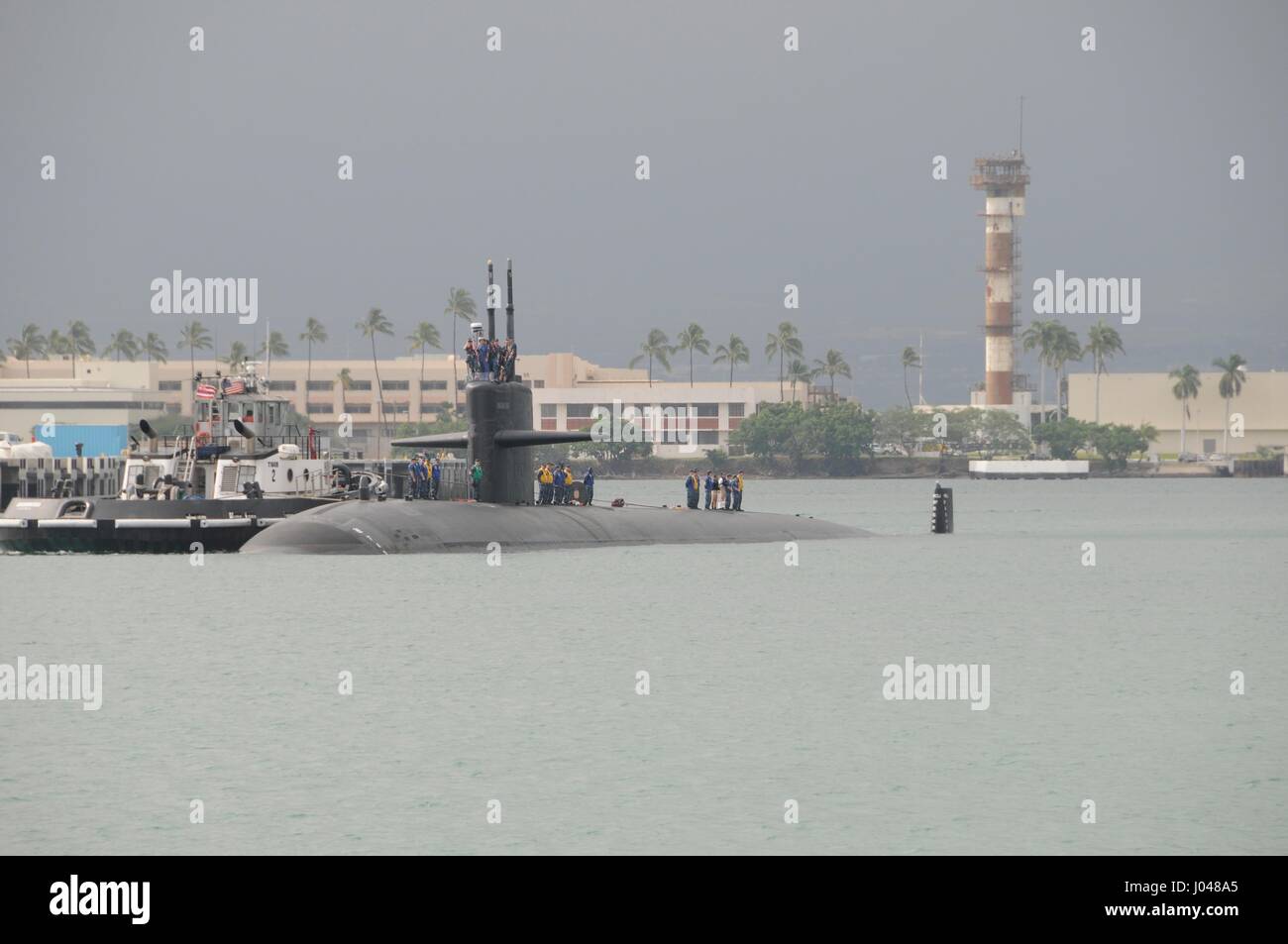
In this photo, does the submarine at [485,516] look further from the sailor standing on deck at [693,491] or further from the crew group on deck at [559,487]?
the sailor standing on deck at [693,491]

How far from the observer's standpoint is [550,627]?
34.8 m

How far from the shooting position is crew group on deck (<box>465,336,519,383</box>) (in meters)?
45.6

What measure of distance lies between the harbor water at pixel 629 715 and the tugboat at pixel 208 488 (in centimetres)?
Answer: 272

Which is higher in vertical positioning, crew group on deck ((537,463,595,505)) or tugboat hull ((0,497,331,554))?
crew group on deck ((537,463,595,505))

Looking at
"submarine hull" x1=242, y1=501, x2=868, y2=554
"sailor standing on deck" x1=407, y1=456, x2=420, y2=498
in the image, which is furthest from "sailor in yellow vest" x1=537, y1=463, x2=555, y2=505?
"sailor standing on deck" x1=407, y1=456, x2=420, y2=498

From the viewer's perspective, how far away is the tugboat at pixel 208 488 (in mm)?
50688

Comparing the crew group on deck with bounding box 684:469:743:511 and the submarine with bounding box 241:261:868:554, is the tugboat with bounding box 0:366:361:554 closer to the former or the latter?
Answer: the submarine with bounding box 241:261:868:554

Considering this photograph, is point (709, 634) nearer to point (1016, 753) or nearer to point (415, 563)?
point (1016, 753)

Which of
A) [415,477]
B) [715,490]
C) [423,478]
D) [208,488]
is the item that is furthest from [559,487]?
[208,488]

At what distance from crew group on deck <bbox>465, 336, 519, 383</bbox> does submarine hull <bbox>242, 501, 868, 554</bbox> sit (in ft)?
11.8

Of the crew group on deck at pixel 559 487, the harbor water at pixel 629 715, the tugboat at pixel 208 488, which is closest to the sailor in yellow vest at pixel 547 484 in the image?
the crew group on deck at pixel 559 487

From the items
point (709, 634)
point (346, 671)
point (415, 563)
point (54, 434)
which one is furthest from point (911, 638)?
point (54, 434)
